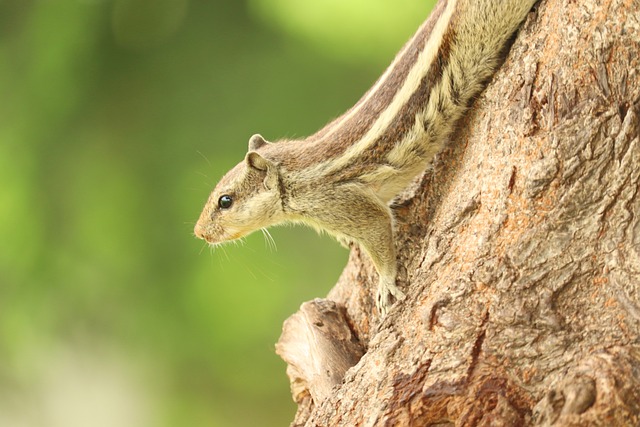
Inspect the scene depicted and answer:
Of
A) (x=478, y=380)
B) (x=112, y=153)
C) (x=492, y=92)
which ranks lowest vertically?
(x=478, y=380)

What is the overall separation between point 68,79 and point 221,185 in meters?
2.42

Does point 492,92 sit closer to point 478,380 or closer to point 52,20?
point 478,380

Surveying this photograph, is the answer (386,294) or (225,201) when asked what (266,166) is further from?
(386,294)

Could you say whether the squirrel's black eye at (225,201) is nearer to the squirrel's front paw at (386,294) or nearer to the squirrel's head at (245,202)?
the squirrel's head at (245,202)

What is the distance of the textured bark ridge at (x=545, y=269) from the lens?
190cm

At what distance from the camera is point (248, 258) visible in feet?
16.3

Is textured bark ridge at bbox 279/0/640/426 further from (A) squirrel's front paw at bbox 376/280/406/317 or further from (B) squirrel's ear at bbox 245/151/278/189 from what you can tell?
(B) squirrel's ear at bbox 245/151/278/189

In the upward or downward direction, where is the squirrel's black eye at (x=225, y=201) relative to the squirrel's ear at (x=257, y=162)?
upward

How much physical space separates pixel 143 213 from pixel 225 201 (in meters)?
2.12

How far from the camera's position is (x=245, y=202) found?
3.13m

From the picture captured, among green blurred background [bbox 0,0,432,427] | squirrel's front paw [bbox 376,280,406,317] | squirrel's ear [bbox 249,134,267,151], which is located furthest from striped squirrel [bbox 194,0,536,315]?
green blurred background [bbox 0,0,432,427]

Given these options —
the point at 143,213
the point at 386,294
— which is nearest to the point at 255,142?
the point at 386,294

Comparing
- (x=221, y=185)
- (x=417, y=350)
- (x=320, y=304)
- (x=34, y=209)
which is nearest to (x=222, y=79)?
(x=34, y=209)

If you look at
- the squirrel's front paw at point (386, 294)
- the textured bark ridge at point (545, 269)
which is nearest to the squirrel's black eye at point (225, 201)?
the squirrel's front paw at point (386, 294)
